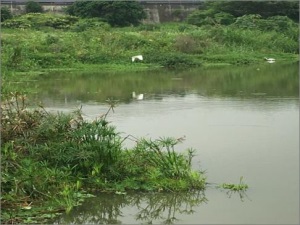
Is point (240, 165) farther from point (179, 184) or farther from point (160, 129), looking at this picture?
point (160, 129)

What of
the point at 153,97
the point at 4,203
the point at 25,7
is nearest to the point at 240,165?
the point at 4,203

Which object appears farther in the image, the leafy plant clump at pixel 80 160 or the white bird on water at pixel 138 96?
the white bird on water at pixel 138 96

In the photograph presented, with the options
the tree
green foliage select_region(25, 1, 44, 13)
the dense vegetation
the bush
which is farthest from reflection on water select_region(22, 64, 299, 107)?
green foliage select_region(25, 1, 44, 13)

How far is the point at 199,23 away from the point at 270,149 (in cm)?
2055

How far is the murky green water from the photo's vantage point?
474 centimetres

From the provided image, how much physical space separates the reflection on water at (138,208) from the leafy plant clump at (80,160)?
0.36 feet

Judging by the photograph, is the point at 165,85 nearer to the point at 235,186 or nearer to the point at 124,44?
the point at 124,44

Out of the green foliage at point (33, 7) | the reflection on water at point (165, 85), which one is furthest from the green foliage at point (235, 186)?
the green foliage at point (33, 7)

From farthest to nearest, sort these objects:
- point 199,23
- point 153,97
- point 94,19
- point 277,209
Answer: point 199,23
point 94,19
point 153,97
point 277,209

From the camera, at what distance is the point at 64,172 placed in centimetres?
509

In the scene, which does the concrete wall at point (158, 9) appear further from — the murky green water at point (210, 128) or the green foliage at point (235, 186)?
the green foliage at point (235, 186)

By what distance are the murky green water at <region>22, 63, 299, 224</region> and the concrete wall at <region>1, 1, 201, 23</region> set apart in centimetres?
855

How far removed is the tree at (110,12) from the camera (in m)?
23.1

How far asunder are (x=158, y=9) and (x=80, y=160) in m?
20.8
